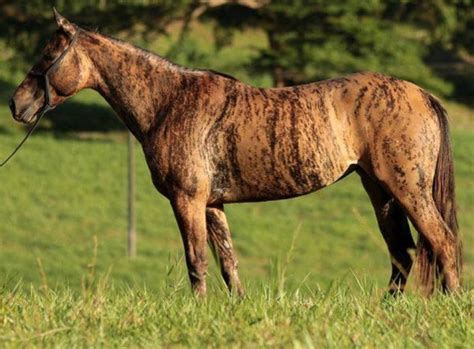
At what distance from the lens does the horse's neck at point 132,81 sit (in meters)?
8.42

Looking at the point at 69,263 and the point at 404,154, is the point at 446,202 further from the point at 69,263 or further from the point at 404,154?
the point at 69,263

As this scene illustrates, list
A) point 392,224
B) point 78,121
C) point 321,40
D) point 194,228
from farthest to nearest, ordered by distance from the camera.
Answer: point 78,121 → point 321,40 → point 392,224 → point 194,228

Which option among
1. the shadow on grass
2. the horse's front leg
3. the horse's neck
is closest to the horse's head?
the horse's neck

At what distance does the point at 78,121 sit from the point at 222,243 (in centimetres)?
2242

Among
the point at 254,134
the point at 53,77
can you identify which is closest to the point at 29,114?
the point at 53,77

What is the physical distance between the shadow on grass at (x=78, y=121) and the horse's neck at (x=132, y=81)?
67.4 feet

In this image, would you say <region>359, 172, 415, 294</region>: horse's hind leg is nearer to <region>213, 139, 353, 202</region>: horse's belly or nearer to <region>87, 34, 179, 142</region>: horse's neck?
<region>213, 139, 353, 202</region>: horse's belly

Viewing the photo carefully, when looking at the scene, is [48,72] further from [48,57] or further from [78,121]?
[78,121]

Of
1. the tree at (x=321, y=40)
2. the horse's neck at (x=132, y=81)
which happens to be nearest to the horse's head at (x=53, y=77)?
the horse's neck at (x=132, y=81)

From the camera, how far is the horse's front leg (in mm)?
8078

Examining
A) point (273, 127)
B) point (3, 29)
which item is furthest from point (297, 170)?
point (3, 29)

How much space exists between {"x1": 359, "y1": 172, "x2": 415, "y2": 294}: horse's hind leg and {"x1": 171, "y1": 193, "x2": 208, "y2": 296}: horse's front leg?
4.00ft

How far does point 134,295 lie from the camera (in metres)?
7.43

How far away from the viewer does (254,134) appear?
8297mm
